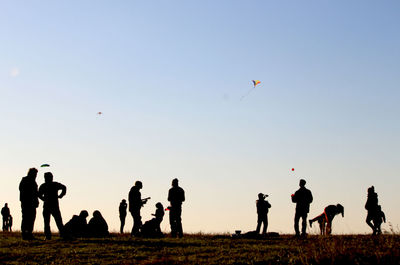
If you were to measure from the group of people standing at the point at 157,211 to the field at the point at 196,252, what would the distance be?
10.1ft

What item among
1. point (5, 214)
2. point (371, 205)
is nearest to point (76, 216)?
point (371, 205)

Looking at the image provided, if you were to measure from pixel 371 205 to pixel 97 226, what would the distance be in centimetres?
1151

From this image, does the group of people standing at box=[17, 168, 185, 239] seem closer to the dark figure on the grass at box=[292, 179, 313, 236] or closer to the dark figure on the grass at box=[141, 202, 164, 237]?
the dark figure on the grass at box=[141, 202, 164, 237]

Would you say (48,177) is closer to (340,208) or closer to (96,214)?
(96,214)

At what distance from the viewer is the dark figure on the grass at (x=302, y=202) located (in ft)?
72.5

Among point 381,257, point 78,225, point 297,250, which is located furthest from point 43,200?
point 381,257

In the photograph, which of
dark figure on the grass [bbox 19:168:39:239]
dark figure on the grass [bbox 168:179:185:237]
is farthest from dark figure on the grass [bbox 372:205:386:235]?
dark figure on the grass [bbox 19:168:39:239]

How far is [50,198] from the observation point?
20.5 metres

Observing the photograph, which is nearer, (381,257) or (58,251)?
(381,257)

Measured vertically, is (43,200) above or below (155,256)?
above

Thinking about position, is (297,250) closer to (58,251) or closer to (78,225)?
(58,251)

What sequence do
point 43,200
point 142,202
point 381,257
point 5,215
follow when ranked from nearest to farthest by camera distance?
point 381,257, point 43,200, point 142,202, point 5,215

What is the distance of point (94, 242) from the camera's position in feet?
62.5

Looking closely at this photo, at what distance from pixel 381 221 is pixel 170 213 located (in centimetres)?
902
